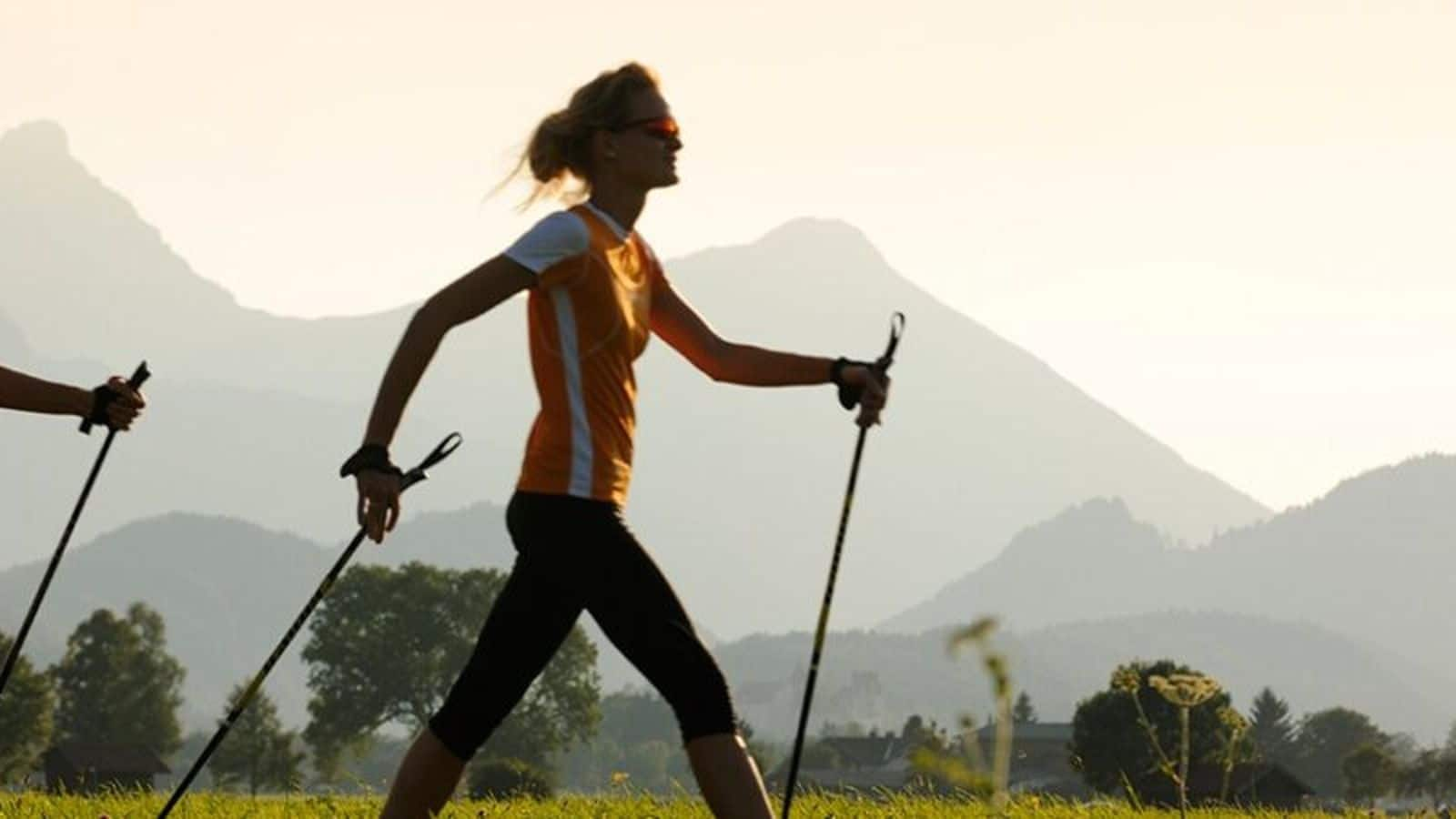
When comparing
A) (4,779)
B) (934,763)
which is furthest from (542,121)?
(4,779)

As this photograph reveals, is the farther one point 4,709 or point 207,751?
point 4,709

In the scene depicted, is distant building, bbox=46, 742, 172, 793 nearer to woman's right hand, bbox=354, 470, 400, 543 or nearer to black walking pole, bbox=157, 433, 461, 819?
black walking pole, bbox=157, 433, 461, 819

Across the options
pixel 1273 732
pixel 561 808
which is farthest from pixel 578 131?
pixel 1273 732

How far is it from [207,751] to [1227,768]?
3.25 m

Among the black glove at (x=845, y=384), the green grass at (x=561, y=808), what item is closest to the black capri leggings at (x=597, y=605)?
the black glove at (x=845, y=384)

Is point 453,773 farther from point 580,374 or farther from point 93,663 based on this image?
point 93,663

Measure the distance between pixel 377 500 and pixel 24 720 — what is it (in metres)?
87.6

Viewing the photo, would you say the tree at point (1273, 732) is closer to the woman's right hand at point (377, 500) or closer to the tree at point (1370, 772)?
the tree at point (1370, 772)

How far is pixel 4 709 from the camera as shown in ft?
292

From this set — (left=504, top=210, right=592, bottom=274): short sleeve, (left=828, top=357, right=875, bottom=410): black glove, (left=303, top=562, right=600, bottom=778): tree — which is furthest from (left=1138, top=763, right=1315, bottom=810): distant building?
(left=504, top=210, right=592, bottom=274): short sleeve

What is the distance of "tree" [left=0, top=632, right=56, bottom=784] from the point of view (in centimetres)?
8775

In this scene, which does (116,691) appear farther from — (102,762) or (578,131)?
(578,131)

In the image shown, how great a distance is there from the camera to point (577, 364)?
22.9 ft

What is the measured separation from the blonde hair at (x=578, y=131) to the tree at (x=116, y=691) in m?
98.8
